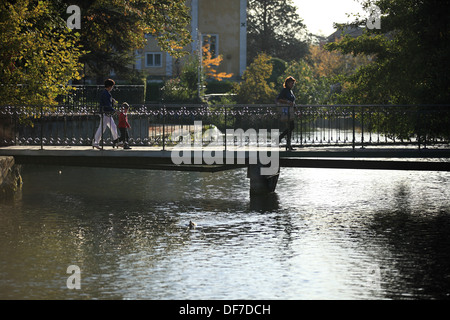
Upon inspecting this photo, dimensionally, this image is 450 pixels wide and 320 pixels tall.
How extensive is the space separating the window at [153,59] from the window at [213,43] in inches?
141

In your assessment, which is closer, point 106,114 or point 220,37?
point 106,114

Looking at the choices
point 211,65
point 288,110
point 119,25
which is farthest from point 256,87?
point 288,110

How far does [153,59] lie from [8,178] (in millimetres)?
44316

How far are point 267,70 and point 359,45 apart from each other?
27071 millimetres

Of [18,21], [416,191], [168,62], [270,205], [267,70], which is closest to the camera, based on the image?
[270,205]

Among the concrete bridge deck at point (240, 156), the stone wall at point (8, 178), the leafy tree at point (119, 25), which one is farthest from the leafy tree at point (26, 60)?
the leafy tree at point (119, 25)

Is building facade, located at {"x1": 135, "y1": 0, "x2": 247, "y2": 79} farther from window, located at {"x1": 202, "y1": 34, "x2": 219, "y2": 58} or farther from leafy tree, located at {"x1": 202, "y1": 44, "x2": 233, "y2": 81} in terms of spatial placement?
leafy tree, located at {"x1": 202, "y1": 44, "x2": 233, "y2": 81}

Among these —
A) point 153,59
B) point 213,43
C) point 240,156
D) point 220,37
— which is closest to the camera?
point 240,156

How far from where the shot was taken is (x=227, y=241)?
13.8 metres

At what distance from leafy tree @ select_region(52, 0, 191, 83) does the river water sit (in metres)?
10.0

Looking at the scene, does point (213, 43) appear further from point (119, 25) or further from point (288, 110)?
point (288, 110)
